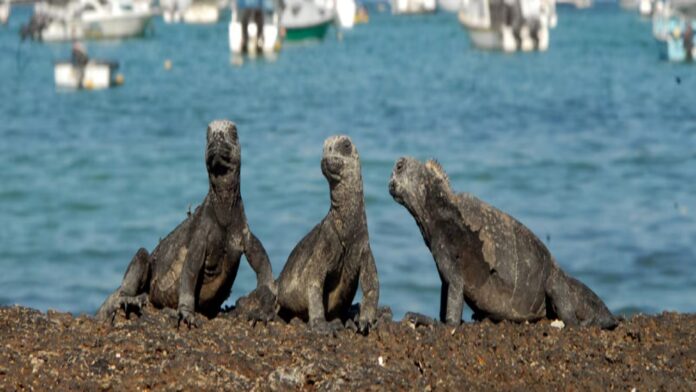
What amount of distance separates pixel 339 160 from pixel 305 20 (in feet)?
316

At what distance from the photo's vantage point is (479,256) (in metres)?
9.45

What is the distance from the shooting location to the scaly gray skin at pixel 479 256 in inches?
369

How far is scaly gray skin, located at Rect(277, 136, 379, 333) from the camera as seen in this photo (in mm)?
8961

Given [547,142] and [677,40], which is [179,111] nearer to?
[547,142]

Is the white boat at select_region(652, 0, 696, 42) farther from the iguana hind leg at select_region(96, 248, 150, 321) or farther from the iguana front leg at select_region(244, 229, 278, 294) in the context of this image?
the iguana front leg at select_region(244, 229, 278, 294)

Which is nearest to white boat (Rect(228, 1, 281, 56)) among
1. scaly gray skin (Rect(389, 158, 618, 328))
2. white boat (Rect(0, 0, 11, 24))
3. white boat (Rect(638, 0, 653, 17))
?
white boat (Rect(0, 0, 11, 24))

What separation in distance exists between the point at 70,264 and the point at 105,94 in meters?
37.0

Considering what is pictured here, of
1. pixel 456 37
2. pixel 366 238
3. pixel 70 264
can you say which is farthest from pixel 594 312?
pixel 456 37

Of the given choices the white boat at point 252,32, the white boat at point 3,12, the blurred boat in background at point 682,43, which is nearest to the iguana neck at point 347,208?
the blurred boat in background at point 682,43

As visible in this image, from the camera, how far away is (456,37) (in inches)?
4865

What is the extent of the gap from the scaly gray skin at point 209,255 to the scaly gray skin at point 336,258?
267 millimetres

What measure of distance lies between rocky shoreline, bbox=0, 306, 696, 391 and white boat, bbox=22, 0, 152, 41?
10447cm

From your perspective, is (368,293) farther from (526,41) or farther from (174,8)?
(174,8)

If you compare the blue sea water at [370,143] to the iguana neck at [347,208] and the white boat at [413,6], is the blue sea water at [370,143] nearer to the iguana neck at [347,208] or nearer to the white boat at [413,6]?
the iguana neck at [347,208]
